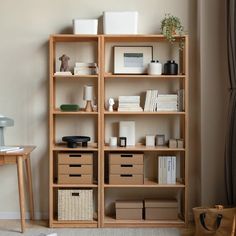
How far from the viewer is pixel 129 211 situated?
391 cm

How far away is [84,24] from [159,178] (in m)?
1.56

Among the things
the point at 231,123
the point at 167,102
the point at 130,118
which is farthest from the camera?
the point at 130,118

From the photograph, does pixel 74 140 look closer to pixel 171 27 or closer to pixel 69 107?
pixel 69 107

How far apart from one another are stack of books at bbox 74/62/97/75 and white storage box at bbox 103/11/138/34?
34 centimetres

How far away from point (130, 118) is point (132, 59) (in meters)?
0.57

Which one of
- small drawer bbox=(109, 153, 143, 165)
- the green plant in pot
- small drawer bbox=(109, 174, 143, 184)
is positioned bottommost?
small drawer bbox=(109, 174, 143, 184)

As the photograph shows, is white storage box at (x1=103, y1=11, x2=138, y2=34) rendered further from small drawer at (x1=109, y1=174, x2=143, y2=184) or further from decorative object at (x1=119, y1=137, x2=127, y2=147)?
small drawer at (x1=109, y1=174, x2=143, y2=184)

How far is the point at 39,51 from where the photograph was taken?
13.3 ft

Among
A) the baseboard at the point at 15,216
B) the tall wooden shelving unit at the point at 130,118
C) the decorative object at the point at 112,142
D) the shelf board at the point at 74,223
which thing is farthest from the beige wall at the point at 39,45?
the shelf board at the point at 74,223

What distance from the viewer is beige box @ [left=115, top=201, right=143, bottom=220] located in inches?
154

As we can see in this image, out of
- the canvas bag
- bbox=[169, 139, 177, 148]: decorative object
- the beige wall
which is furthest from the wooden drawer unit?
the canvas bag

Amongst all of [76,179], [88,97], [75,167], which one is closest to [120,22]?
[88,97]

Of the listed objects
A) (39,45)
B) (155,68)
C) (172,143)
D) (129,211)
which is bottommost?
(129,211)

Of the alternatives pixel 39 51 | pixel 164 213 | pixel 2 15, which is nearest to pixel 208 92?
pixel 164 213
